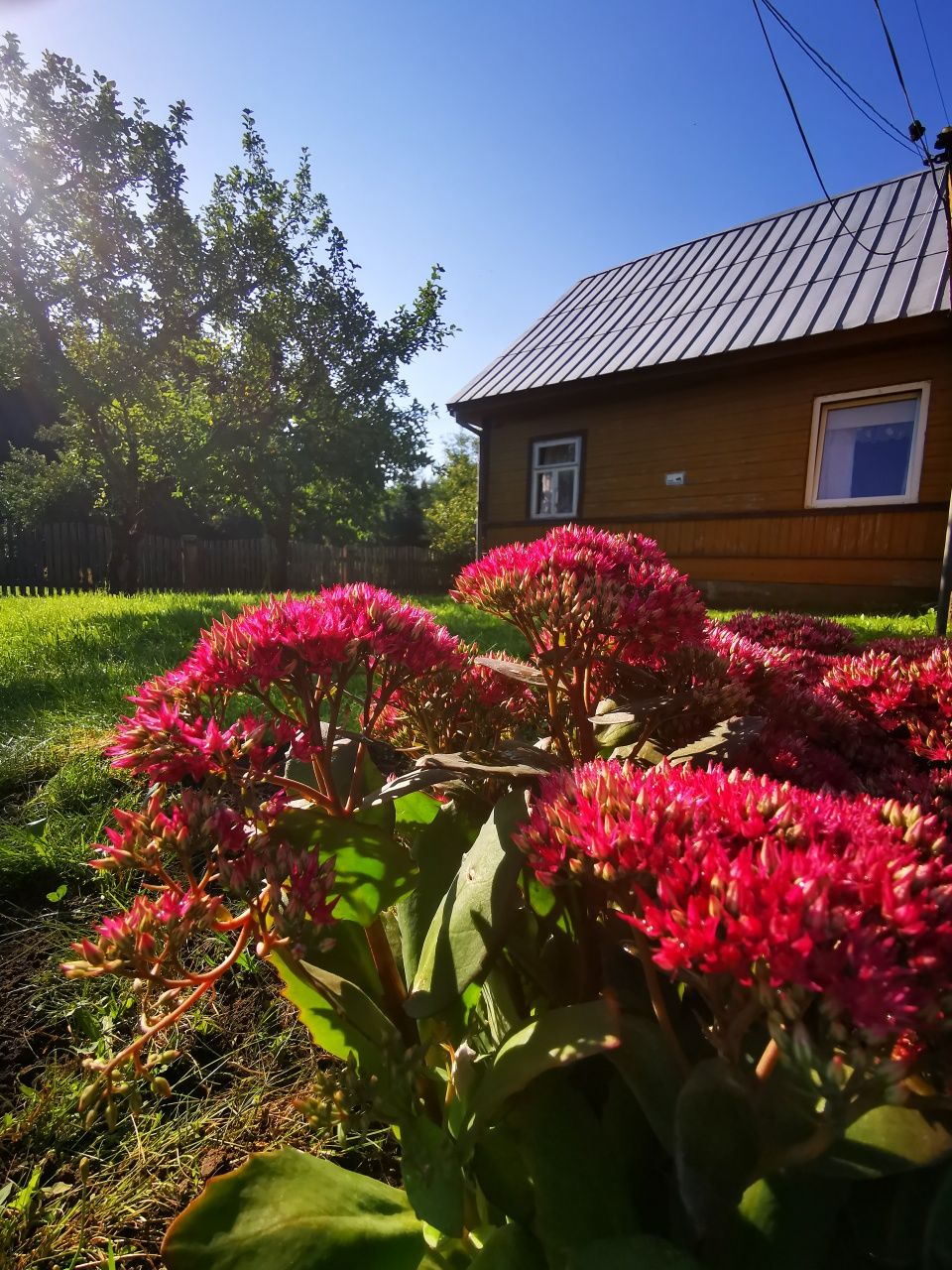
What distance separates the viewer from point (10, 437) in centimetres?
2822

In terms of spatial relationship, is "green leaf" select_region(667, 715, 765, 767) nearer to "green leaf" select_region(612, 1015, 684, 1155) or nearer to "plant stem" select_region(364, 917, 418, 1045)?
"green leaf" select_region(612, 1015, 684, 1155)

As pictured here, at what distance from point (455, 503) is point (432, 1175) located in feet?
95.7

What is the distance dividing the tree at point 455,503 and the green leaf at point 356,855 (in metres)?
19.2

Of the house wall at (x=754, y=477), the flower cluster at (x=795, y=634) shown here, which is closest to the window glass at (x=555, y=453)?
the house wall at (x=754, y=477)

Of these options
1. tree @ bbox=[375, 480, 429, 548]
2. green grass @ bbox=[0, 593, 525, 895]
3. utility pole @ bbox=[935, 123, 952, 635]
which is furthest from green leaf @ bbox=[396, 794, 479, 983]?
tree @ bbox=[375, 480, 429, 548]

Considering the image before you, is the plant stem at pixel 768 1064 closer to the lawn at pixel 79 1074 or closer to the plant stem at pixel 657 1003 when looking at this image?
the plant stem at pixel 657 1003

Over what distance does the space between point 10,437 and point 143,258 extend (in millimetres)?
16799

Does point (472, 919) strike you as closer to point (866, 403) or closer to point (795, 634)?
point (795, 634)

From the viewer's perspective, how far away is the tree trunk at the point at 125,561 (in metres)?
15.7

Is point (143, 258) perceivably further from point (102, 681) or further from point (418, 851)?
point (418, 851)

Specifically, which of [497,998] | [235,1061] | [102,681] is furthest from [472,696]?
[102,681]

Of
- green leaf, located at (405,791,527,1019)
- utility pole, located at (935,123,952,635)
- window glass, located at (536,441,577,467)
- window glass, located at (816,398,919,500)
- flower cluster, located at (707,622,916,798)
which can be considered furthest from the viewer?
window glass, located at (536,441,577,467)

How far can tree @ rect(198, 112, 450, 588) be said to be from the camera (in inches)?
678

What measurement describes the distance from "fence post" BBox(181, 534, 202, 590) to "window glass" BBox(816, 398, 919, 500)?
15.0 meters
